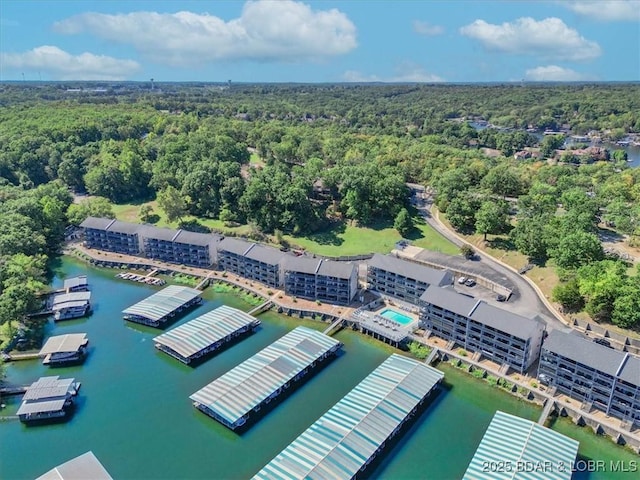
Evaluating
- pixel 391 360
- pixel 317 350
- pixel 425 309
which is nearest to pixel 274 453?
pixel 317 350

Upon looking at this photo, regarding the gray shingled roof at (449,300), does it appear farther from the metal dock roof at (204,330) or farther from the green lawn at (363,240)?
the metal dock roof at (204,330)

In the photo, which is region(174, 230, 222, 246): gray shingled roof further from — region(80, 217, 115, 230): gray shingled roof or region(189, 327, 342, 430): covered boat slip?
region(189, 327, 342, 430): covered boat slip

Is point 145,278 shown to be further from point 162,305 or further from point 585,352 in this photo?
point 585,352

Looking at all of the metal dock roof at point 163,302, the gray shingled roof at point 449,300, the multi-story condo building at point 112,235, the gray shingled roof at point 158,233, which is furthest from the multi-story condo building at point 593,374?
the multi-story condo building at point 112,235

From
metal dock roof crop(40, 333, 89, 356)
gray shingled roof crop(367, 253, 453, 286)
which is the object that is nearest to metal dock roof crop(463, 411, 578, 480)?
gray shingled roof crop(367, 253, 453, 286)

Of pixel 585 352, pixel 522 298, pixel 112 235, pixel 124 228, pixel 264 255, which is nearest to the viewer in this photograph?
pixel 585 352

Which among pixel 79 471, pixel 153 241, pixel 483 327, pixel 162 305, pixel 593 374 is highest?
pixel 483 327

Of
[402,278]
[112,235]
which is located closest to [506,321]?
[402,278]
